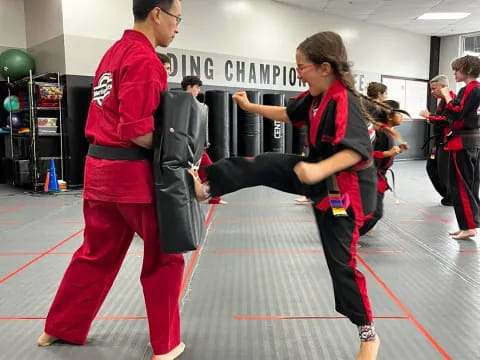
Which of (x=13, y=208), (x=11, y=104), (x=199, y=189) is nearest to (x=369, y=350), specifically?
(x=199, y=189)

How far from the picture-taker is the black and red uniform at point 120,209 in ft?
5.24

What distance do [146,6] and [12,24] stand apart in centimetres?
756

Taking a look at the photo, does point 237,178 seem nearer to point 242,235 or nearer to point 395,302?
point 395,302

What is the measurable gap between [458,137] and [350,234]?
2.85m

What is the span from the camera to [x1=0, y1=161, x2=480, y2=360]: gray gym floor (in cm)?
205

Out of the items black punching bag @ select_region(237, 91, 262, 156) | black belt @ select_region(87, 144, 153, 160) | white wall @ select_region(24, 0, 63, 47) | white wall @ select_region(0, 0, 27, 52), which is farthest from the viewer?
black punching bag @ select_region(237, 91, 262, 156)

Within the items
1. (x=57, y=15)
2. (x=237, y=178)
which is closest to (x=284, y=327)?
(x=237, y=178)

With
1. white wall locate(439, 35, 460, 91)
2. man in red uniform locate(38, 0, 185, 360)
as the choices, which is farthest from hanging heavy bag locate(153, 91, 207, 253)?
white wall locate(439, 35, 460, 91)

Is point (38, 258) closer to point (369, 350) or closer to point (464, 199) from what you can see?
point (369, 350)

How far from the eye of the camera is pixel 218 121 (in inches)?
338

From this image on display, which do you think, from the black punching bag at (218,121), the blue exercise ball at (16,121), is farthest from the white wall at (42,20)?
A: the black punching bag at (218,121)

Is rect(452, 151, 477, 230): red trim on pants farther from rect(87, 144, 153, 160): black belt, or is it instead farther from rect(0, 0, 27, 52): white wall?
rect(0, 0, 27, 52): white wall

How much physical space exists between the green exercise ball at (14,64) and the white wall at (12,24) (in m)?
0.52

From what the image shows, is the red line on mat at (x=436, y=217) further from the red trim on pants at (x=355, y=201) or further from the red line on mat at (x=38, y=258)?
the red line on mat at (x=38, y=258)
